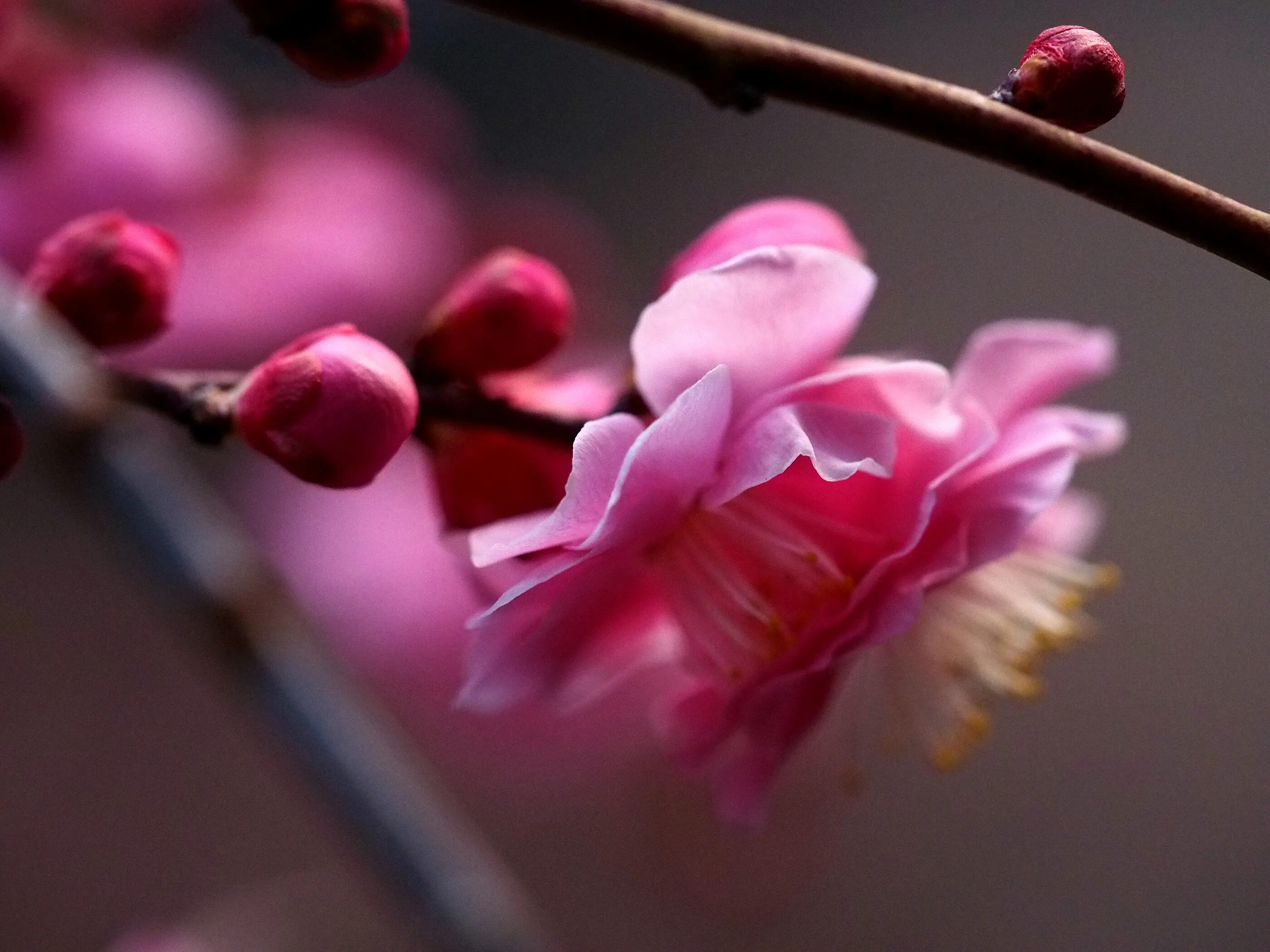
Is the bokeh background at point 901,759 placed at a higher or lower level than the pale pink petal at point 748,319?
lower

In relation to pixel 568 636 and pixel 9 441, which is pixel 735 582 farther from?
pixel 9 441

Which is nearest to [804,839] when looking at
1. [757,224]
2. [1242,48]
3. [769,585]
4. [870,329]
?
[870,329]

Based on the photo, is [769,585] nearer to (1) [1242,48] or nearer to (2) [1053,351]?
(2) [1053,351]

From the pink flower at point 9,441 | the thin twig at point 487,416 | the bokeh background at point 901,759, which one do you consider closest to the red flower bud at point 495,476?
the thin twig at point 487,416

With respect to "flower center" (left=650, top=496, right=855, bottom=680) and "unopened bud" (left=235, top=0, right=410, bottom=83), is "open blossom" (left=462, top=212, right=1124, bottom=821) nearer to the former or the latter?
"flower center" (left=650, top=496, right=855, bottom=680)

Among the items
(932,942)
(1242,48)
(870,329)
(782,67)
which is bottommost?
(932,942)

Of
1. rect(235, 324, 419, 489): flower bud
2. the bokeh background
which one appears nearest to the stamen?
rect(235, 324, 419, 489): flower bud

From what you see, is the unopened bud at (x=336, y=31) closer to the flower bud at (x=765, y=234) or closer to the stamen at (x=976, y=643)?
the flower bud at (x=765, y=234)
